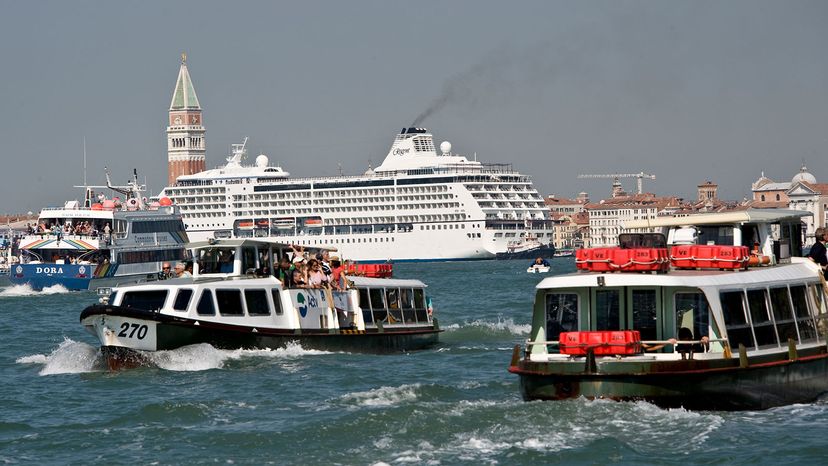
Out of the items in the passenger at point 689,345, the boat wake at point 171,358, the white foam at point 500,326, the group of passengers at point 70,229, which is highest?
the group of passengers at point 70,229

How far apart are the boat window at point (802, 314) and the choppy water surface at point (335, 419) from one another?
157 centimetres

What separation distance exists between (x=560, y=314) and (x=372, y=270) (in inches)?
686

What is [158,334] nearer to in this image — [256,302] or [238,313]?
[238,313]

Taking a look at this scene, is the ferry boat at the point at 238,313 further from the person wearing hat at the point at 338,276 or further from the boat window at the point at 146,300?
the person wearing hat at the point at 338,276

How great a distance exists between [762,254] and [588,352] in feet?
19.4

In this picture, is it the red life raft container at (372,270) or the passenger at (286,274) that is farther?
the red life raft container at (372,270)

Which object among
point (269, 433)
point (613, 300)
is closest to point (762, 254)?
point (613, 300)

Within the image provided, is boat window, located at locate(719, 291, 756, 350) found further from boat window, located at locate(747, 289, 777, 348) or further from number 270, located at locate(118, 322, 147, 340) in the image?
number 270, located at locate(118, 322, 147, 340)

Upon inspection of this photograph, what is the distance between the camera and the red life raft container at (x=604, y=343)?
20000 millimetres

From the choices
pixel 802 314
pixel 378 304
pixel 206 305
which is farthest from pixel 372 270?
pixel 802 314

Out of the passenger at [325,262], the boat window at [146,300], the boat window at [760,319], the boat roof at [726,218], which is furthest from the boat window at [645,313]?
the passenger at [325,262]

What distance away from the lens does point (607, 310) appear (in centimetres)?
2123

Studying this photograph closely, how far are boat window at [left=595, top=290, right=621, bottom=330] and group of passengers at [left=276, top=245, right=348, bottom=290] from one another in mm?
11032

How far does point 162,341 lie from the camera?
28.4m
